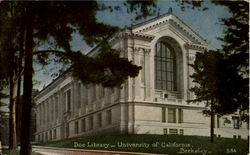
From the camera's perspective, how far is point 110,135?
5.20 m

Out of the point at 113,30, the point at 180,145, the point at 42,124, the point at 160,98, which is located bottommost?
the point at 180,145

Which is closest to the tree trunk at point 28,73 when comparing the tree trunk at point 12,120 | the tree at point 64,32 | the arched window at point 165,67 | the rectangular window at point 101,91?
the tree at point 64,32

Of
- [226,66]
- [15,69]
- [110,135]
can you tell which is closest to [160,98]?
[110,135]

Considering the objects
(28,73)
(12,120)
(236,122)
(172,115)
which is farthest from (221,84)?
(12,120)

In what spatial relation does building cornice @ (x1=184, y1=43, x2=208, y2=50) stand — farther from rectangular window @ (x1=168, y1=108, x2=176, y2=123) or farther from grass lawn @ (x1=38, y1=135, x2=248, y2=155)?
grass lawn @ (x1=38, y1=135, x2=248, y2=155)

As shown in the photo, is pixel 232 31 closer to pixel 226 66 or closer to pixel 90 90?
pixel 226 66

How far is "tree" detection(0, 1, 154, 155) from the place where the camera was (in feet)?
16.1

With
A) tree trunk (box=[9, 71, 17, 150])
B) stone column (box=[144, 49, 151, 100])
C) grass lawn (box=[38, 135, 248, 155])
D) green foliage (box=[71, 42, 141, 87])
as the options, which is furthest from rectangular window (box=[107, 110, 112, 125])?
tree trunk (box=[9, 71, 17, 150])

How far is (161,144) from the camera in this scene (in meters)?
5.51

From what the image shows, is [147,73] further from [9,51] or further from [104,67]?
[9,51]

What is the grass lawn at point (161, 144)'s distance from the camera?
17.0ft

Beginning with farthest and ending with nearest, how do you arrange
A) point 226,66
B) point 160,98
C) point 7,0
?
1. point 226,66
2. point 160,98
3. point 7,0

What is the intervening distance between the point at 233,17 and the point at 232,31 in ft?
0.76

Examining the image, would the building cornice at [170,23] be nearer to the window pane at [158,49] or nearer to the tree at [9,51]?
the window pane at [158,49]
